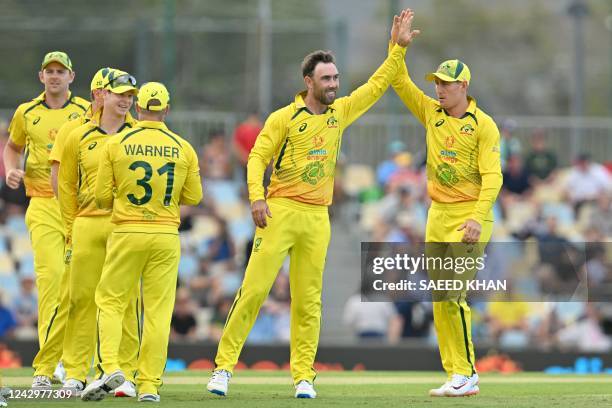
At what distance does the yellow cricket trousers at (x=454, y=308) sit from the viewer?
492 inches

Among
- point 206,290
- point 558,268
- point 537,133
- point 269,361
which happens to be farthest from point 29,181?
point 537,133

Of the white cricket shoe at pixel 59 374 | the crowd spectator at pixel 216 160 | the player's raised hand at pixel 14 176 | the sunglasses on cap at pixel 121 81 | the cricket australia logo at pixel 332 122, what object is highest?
the crowd spectator at pixel 216 160

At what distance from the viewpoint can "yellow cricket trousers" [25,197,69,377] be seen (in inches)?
508

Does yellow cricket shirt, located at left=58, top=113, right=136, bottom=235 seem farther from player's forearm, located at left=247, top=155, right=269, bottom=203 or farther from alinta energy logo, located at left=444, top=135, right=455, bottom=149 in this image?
alinta energy logo, located at left=444, top=135, right=455, bottom=149

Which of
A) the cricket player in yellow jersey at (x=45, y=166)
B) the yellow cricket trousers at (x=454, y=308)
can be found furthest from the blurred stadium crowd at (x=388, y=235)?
the yellow cricket trousers at (x=454, y=308)

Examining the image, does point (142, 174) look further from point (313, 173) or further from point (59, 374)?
point (59, 374)

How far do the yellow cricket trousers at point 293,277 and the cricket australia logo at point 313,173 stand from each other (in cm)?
22

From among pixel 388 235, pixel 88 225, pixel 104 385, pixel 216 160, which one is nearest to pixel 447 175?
pixel 88 225

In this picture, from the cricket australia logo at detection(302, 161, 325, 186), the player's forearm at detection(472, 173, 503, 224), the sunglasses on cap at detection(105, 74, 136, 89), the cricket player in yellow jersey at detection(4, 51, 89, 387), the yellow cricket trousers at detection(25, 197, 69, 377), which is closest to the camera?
the sunglasses on cap at detection(105, 74, 136, 89)

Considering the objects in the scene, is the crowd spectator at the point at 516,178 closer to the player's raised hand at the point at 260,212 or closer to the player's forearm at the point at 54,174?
the player's raised hand at the point at 260,212

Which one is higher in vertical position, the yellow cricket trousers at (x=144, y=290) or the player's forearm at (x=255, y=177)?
the player's forearm at (x=255, y=177)

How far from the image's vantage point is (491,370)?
18812 mm
